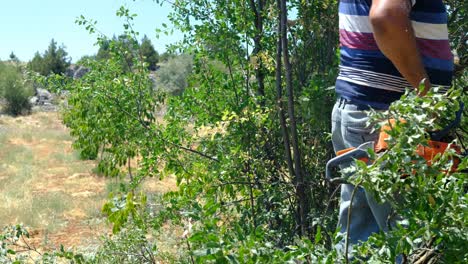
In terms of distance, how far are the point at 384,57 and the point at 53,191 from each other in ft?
38.1

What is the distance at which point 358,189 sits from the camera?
208 centimetres

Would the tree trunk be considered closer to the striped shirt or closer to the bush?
the striped shirt

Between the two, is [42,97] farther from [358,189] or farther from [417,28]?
[417,28]

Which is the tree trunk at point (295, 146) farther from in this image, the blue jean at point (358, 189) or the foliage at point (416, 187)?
the foliage at point (416, 187)

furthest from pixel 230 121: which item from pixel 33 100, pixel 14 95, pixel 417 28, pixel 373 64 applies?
pixel 33 100

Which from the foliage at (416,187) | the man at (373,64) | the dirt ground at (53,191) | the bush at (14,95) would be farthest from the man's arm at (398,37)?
the bush at (14,95)

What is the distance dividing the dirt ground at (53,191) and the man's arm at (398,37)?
418 cm

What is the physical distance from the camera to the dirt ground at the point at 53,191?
907 cm

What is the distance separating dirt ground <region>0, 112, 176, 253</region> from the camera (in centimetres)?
907

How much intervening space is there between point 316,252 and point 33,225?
348 inches

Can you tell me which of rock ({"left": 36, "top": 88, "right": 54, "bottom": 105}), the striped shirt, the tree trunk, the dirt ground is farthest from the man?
rock ({"left": 36, "top": 88, "right": 54, "bottom": 105})

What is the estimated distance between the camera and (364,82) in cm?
198

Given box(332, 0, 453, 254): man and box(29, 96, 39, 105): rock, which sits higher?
box(332, 0, 453, 254): man

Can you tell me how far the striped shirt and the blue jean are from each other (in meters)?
0.05
